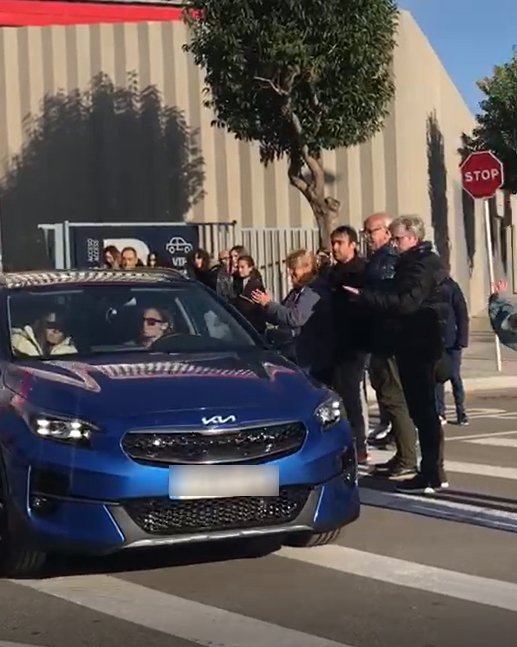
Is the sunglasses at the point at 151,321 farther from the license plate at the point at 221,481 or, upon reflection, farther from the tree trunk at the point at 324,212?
the tree trunk at the point at 324,212

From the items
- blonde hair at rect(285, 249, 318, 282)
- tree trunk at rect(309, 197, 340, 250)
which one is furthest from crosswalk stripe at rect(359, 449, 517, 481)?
tree trunk at rect(309, 197, 340, 250)

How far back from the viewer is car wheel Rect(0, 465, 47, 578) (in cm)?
673

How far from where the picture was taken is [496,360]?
1856 cm

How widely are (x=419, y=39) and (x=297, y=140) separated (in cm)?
675

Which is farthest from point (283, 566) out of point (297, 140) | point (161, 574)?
point (297, 140)

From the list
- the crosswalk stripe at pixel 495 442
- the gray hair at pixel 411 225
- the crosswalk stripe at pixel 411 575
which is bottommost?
the crosswalk stripe at pixel 411 575

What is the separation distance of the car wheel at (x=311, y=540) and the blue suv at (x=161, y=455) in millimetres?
417

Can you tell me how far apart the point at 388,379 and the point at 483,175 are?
868cm

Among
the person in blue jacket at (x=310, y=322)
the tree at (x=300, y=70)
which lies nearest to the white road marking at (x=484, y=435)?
the person in blue jacket at (x=310, y=322)

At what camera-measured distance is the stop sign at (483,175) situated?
59.3 ft

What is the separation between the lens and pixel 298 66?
18406mm

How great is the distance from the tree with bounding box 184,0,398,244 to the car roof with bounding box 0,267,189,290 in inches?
403

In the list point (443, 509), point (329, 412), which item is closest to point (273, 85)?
point (443, 509)

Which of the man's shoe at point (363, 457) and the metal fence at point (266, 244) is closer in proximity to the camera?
the man's shoe at point (363, 457)
